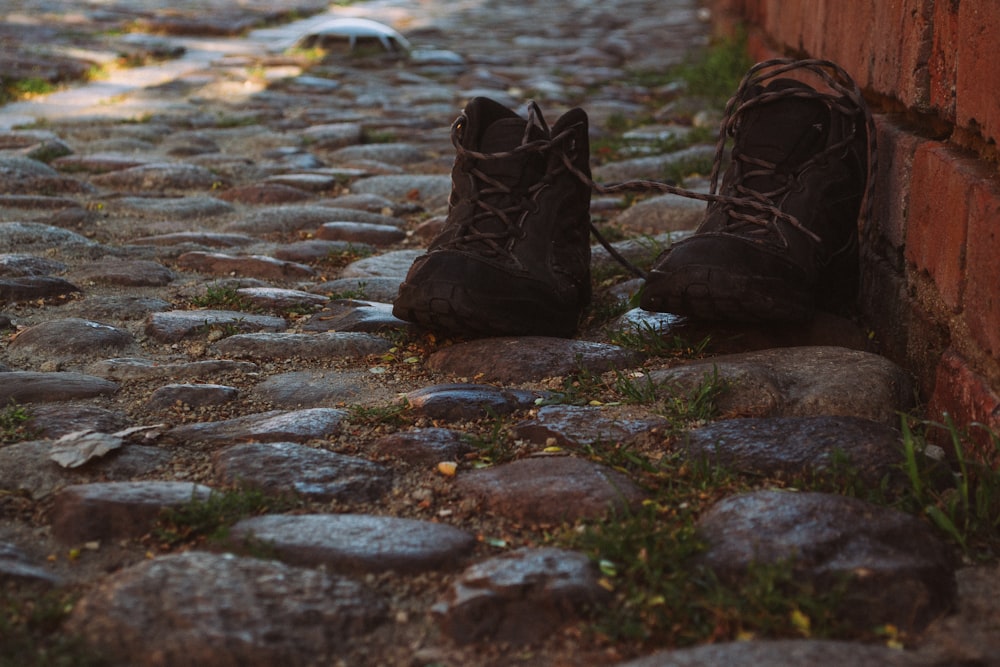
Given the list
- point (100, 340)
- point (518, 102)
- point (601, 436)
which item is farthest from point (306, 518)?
point (518, 102)

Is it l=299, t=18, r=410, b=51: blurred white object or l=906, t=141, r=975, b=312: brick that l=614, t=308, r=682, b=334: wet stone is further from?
l=299, t=18, r=410, b=51: blurred white object

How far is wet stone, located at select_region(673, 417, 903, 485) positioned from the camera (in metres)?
1.65

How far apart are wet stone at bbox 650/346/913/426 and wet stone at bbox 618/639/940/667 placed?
2.17 feet

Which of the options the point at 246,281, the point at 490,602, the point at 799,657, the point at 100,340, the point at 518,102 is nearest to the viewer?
the point at 799,657

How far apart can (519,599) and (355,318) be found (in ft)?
4.11

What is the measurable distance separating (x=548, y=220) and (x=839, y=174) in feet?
1.98

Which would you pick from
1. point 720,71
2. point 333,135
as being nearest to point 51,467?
point 333,135

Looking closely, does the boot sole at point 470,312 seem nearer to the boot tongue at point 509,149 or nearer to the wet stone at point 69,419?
the boot tongue at point 509,149

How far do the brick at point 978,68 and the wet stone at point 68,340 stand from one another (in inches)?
64.5

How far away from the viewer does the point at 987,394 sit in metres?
1.67

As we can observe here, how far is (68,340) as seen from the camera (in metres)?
2.27

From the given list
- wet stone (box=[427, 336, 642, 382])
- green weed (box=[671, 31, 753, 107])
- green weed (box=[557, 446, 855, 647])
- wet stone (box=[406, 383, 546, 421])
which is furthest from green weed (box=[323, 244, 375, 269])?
green weed (box=[671, 31, 753, 107])

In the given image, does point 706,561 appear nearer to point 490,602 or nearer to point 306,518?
point 490,602

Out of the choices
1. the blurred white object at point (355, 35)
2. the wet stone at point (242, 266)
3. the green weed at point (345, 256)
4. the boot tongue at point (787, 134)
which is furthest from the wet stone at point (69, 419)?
the blurred white object at point (355, 35)
